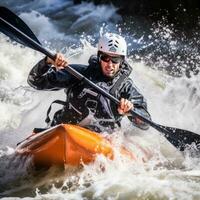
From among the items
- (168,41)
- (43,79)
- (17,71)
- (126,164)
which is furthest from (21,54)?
(126,164)

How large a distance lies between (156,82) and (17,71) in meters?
2.96

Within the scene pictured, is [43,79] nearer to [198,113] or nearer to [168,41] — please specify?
[198,113]

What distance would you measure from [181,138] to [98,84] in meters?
1.33

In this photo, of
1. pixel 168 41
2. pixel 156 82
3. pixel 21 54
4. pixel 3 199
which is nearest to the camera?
pixel 3 199

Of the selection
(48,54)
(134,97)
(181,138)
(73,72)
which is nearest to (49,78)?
(73,72)

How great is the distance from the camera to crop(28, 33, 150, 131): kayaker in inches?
248

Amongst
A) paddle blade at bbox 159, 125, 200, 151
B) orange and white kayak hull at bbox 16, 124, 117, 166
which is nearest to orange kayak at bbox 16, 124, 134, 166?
orange and white kayak hull at bbox 16, 124, 117, 166

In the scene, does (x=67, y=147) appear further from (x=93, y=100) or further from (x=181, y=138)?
(x=181, y=138)

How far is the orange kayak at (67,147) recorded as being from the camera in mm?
5617

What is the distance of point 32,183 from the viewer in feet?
19.2

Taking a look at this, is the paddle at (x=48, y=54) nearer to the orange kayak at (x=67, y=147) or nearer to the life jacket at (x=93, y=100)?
the life jacket at (x=93, y=100)

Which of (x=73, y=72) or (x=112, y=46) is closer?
(x=73, y=72)

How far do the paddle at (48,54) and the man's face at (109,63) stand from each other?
28cm

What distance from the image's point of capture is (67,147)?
560cm
